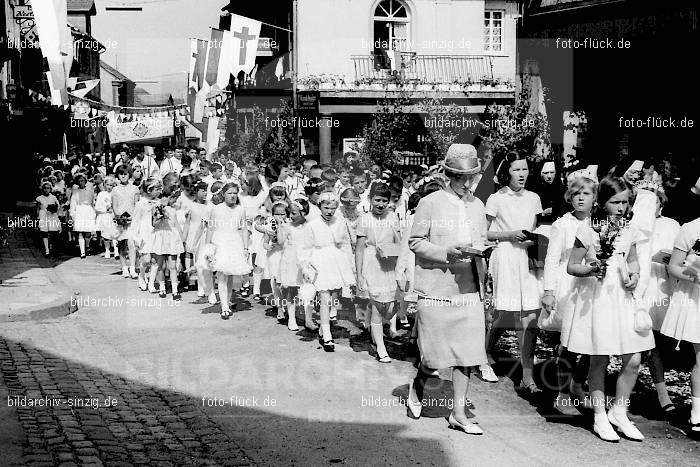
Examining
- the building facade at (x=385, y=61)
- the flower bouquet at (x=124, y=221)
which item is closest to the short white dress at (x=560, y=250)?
the flower bouquet at (x=124, y=221)

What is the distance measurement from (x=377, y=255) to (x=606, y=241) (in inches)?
130

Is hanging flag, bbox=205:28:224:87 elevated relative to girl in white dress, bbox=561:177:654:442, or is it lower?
elevated

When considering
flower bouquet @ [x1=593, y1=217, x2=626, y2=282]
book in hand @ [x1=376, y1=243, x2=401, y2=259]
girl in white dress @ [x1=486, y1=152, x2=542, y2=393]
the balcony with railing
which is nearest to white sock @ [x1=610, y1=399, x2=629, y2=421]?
flower bouquet @ [x1=593, y1=217, x2=626, y2=282]

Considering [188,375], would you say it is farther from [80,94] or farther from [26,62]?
[26,62]

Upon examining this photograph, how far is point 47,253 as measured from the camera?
1919 centimetres

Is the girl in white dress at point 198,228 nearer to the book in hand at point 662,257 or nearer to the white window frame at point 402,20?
the book in hand at point 662,257

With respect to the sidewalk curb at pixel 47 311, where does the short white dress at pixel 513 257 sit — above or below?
above

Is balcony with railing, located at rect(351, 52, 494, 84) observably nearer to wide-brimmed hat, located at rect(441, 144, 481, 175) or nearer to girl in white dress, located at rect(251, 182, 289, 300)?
girl in white dress, located at rect(251, 182, 289, 300)

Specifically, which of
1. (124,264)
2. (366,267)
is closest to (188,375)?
(366,267)

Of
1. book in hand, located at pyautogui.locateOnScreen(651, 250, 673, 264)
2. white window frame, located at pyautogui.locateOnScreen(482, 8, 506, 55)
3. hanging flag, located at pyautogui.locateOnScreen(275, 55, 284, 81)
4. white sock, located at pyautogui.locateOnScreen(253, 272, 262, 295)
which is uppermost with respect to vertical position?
white window frame, located at pyautogui.locateOnScreen(482, 8, 506, 55)

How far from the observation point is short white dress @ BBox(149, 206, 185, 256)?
1324 cm

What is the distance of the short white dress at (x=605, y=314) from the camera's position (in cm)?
613

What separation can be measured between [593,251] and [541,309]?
1.30 metres

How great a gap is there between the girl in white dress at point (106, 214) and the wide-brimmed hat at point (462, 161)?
13.5 meters
